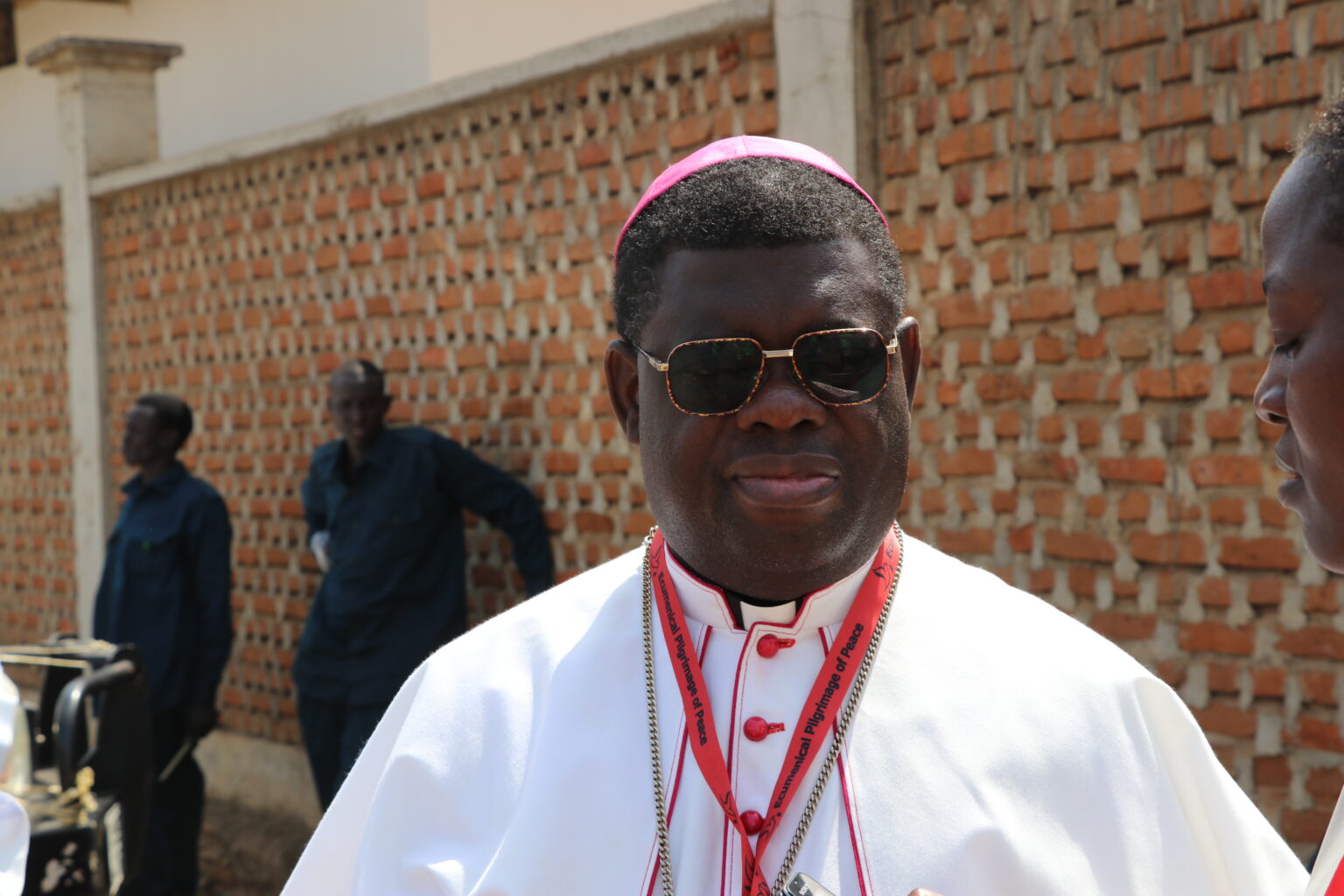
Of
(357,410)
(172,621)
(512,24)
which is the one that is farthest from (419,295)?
(512,24)

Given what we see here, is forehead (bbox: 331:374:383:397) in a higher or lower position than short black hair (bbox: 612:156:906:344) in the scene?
lower

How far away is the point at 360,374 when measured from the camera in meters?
6.47

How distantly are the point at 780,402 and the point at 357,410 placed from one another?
4737 mm

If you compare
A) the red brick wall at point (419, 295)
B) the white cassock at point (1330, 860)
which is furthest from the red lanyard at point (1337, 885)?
the red brick wall at point (419, 295)

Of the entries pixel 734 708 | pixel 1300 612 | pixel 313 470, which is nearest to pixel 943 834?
pixel 734 708

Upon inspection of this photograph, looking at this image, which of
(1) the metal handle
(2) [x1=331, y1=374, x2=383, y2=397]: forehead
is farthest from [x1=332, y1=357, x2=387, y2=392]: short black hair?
(1) the metal handle

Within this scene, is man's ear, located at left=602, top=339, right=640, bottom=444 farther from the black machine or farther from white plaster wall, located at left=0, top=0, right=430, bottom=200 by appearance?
white plaster wall, located at left=0, top=0, right=430, bottom=200

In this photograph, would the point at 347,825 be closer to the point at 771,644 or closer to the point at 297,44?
the point at 771,644

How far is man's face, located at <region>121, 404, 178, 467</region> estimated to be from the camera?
6.73 m

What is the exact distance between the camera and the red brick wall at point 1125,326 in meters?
4.06

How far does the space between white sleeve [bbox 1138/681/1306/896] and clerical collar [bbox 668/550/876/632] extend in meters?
0.42

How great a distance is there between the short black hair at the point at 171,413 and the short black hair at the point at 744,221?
200 inches

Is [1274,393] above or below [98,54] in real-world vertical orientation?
below

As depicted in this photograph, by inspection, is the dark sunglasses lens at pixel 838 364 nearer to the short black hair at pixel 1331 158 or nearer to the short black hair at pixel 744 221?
the short black hair at pixel 744 221
